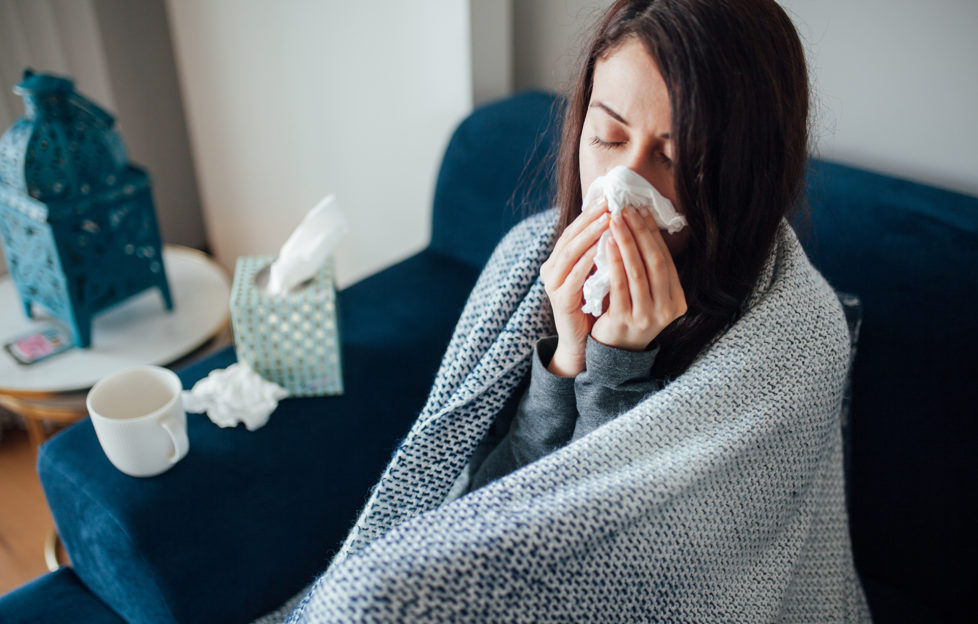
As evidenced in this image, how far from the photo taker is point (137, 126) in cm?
200

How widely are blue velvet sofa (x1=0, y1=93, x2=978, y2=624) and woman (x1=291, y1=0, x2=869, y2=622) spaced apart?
0.11 meters

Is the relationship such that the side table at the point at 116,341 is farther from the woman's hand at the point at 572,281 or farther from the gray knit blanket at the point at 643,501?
the woman's hand at the point at 572,281

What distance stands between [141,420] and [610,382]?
0.52 m

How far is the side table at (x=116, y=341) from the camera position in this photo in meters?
1.26

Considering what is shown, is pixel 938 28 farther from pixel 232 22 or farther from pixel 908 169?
pixel 232 22

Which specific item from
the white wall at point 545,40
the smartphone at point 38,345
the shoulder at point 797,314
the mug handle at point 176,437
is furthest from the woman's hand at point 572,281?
the smartphone at point 38,345

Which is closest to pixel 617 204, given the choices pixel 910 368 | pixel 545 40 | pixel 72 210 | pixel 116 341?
pixel 910 368

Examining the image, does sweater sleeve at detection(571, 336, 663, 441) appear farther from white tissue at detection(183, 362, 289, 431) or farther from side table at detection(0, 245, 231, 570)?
side table at detection(0, 245, 231, 570)

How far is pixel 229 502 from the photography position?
87 centimetres

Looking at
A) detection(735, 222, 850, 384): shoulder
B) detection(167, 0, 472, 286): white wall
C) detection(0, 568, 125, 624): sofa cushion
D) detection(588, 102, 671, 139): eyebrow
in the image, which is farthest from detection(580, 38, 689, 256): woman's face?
detection(0, 568, 125, 624): sofa cushion

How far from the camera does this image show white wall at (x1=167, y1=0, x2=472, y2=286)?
1.39m

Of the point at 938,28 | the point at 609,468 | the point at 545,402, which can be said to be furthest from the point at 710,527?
the point at 938,28

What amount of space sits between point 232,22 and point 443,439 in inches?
51.6

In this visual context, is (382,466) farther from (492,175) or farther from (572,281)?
(492,175)
